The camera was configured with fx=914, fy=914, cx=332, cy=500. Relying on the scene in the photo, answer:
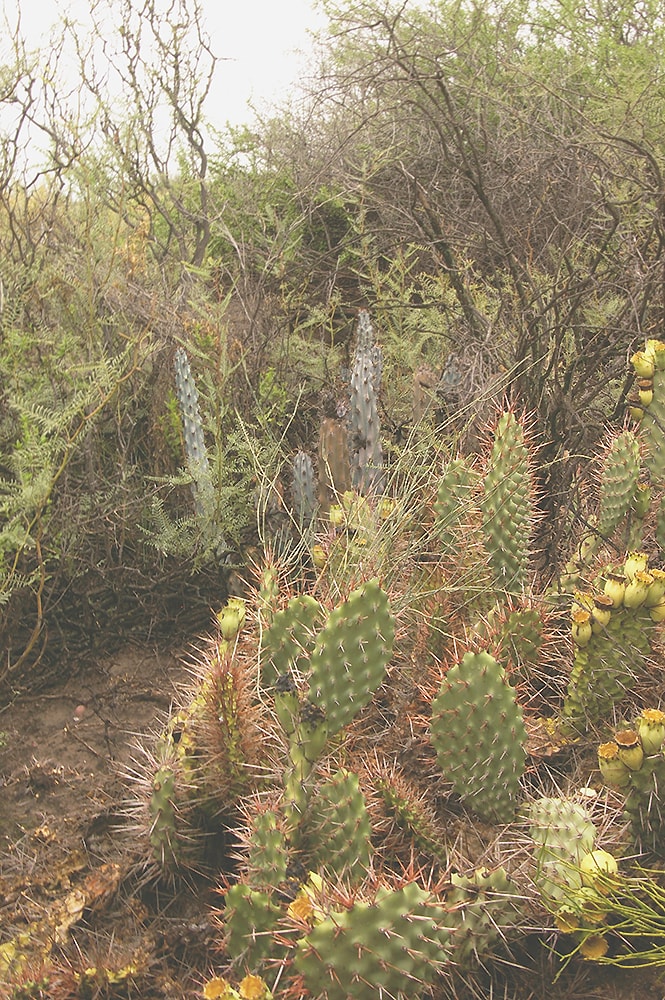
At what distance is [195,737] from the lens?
98.9 inches

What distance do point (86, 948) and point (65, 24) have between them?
12.7 feet

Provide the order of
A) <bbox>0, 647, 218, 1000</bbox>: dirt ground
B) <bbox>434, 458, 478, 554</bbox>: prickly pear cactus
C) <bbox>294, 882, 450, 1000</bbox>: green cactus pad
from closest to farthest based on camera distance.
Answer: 1. <bbox>294, 882, 450, 1000</bbox>: green cactus pad
2. <bbox>0, 647, 218, 1000</bbox>: dirt ground
3. <bbox>434, 458, 478, 554</bbox>: prickly pear cactus

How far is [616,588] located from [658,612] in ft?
0.42

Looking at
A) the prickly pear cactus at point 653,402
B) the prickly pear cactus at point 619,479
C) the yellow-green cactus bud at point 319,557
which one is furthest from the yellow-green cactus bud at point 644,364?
the yellow-green cactus bud at point 319,557

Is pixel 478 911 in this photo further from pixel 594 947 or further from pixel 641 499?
pixel 641 499

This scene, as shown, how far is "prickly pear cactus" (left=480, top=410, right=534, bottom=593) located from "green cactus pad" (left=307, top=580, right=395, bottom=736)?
33.9 inches

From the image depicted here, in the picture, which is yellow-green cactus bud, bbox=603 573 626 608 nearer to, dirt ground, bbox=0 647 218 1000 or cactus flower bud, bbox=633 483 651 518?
cactus flower bud, bbox=633 483 651 518

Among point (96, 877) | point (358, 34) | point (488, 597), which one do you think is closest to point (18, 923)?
point (96, 877)

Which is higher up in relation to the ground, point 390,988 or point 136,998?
point 390,988

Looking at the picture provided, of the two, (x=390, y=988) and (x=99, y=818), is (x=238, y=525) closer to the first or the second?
(x=99, y=818)

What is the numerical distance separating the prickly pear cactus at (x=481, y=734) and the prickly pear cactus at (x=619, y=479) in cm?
88

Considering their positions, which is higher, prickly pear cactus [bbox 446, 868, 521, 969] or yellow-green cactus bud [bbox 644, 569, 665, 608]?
yellow-green cactus bud [bbox 644, 569, 665, 608]

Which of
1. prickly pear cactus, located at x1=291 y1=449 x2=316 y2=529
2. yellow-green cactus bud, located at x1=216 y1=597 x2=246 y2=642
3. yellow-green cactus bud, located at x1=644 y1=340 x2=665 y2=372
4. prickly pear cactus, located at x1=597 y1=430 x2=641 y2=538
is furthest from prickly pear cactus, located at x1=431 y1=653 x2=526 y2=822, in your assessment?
prickly pear cactus, located at x1=291 y1=449 x2=316 y2=529

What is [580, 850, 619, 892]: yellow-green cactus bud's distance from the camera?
6.32 ft
